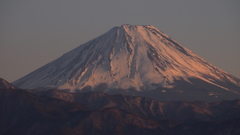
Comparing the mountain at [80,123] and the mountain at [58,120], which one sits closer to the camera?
the mountain at [80,123]

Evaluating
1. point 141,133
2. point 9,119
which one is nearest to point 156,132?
point 141,133

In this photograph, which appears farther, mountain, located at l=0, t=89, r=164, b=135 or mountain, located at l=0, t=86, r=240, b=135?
mountain, located at l=0, t=89, r=164, b=135

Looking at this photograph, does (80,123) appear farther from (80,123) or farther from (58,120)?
(58,120)

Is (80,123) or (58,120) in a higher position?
(58,120)

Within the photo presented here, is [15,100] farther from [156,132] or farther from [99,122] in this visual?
[156,132]

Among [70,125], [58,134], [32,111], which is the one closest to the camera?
[58,134]

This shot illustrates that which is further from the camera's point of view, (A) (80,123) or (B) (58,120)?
(B) (58,120)

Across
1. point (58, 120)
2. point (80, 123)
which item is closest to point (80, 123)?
point (80, 123)

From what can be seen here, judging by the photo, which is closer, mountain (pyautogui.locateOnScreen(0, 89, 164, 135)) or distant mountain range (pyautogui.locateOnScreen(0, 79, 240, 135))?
distant mountain range (pyautogui.locateOnScreen(0, 79, 240, 135))

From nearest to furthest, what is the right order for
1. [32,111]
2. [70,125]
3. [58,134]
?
[58,134] < [70,125] < [32,111]

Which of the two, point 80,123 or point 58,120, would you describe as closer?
point 80,123

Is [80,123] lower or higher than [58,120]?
lower
